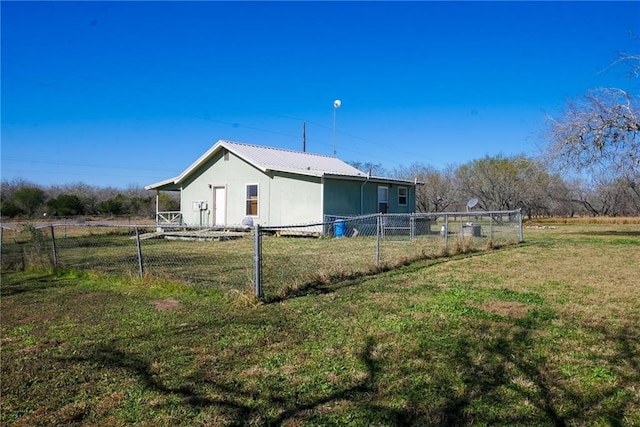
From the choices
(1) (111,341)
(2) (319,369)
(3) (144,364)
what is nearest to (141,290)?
(1) (111,341)

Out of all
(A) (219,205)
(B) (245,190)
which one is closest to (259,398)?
(B) (245,190)

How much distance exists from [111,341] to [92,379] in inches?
39.7

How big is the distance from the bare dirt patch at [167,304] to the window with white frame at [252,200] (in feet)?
42.0

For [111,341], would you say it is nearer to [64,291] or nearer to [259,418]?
[259,418]

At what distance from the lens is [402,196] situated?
22.1 m

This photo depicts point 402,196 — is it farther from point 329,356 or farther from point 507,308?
point 329,356

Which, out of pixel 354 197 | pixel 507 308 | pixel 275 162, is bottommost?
pixel 507 308

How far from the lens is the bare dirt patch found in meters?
5.98

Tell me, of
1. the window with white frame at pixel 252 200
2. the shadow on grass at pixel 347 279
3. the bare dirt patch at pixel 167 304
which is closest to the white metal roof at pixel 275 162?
the window with white frame at pixel 252 200

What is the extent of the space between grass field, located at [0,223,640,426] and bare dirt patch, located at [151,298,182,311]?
4 cm

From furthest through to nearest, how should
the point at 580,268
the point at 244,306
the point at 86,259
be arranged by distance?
the point at 86,259, the point at 580,268, the point at 244,306

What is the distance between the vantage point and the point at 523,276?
802 cm

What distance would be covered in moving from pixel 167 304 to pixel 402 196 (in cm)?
1714

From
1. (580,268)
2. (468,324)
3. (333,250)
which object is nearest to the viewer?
(468,324)
